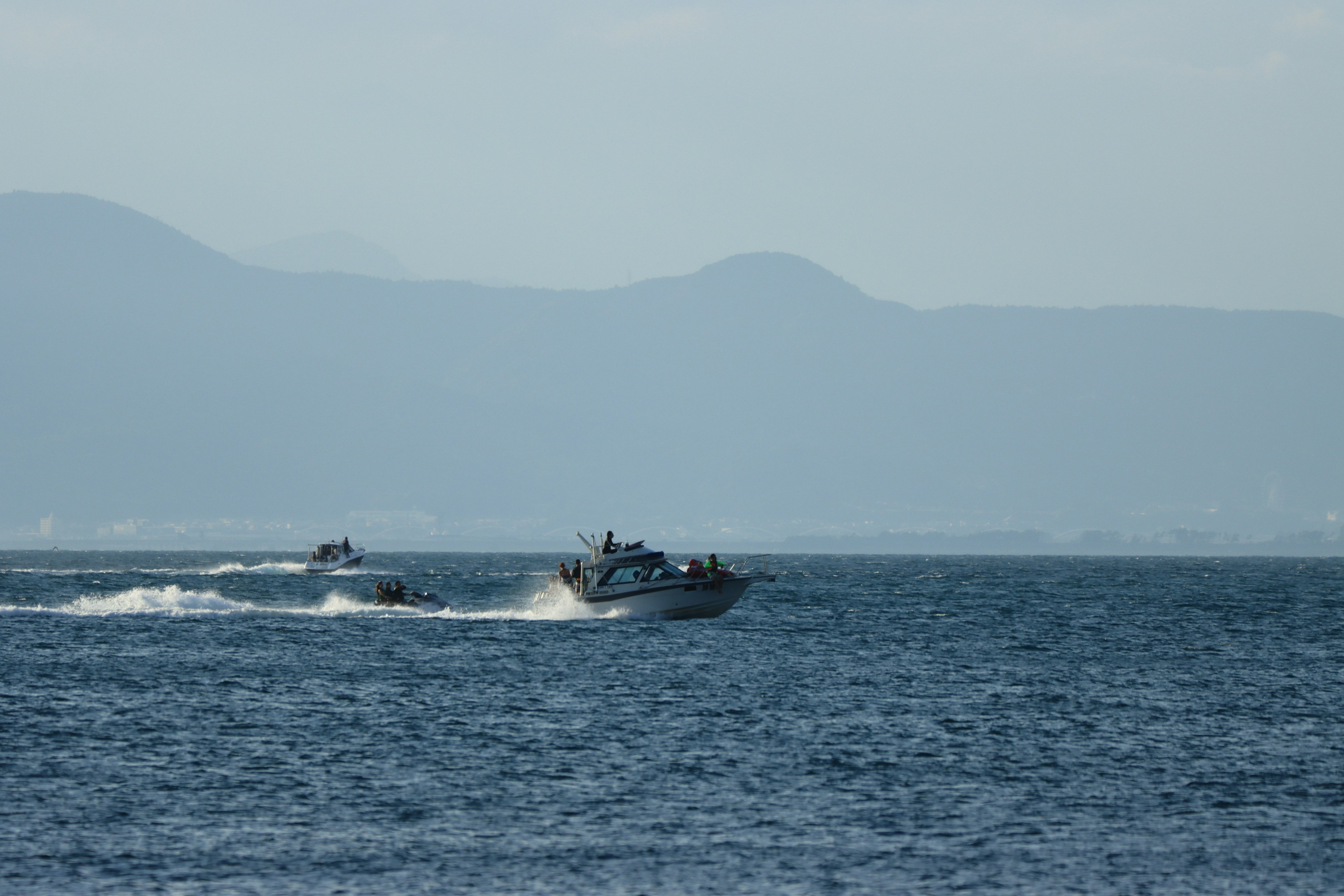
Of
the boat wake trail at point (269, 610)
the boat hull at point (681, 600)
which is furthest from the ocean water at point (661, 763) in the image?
the boat wake trail at point (269, 610)

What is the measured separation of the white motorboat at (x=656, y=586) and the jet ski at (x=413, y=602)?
14375 millimetres

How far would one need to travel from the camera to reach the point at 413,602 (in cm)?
8738

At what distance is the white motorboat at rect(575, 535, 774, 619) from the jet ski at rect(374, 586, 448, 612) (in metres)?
14.4

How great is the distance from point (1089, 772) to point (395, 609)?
56.3 metres

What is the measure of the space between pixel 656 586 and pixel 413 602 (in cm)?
1966

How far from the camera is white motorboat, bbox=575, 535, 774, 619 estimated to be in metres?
73.8

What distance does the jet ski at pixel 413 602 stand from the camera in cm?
8662

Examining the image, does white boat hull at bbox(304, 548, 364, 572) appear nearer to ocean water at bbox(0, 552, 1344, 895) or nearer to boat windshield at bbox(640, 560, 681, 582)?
ocean water at bbox(0, 552, 1344, 895)

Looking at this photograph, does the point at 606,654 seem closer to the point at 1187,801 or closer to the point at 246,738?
the point at 246,738

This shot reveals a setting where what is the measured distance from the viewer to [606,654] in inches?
2454

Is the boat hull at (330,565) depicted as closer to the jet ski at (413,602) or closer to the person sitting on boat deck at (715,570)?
the jet ski at (413,602)

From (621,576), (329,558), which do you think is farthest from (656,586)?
(329,558)

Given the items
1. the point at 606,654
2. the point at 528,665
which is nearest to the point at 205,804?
the point at 528,665

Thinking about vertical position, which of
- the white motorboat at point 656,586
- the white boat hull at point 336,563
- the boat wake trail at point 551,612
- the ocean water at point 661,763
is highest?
the white boat hull at point 336,563
